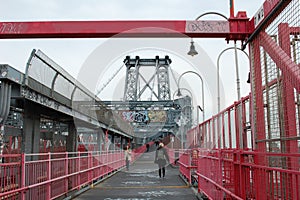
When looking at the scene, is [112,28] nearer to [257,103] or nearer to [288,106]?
[257,103]

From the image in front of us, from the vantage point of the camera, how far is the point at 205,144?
12.8 metres

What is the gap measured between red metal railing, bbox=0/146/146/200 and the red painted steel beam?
2.33 meters

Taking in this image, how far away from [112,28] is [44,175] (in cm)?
435

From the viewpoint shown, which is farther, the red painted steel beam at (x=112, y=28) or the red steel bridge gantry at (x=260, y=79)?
the red painted steel beam at (x=112, y=28)

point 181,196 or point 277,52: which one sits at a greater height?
point 277,52

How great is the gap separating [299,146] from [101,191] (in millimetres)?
9423

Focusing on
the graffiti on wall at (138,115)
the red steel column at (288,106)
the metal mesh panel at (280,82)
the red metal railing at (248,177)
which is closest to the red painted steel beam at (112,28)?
the metal mesh panel at (280,82)

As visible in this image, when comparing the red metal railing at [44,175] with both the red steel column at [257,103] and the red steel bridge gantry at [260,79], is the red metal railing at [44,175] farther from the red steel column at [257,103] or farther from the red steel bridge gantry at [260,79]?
the red steel column at [257,103]

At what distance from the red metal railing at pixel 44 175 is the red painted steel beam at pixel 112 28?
2328 millimetres

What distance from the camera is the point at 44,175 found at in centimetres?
870

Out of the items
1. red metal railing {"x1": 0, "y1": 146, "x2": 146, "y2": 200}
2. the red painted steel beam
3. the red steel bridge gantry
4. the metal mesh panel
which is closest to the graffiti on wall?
red metal railing {"x1": 0, "y1": 146, "x2": 146, "y2": 200}

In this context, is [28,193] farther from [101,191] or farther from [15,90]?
[101,191]

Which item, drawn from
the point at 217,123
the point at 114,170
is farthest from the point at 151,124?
the point at 217,123

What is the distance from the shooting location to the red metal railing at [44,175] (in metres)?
6.86
